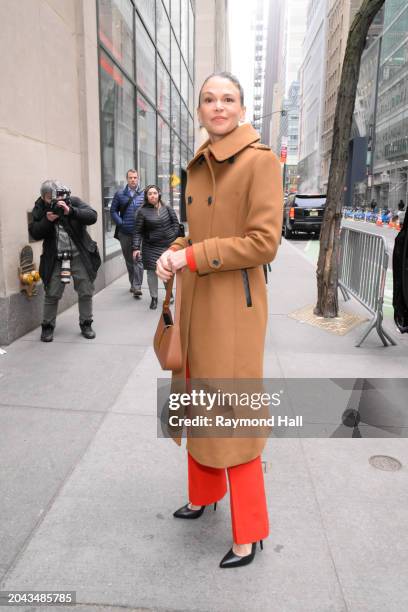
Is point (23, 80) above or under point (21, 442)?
above

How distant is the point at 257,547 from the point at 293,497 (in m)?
0.50

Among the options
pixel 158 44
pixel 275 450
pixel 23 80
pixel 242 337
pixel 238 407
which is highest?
pixel 158 44

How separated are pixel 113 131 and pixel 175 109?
481 inches

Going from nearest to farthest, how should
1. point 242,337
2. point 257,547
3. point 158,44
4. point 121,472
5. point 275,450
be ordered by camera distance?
point 242,337
point 257,547
point 121,472
point 275,450
point 158,44

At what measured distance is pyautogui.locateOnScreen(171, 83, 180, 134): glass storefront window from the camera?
2045 cm

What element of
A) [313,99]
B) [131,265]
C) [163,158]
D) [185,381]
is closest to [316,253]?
[163,158]

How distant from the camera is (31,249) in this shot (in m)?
6.11

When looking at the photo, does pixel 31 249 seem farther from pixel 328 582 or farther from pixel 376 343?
pixel 328 582

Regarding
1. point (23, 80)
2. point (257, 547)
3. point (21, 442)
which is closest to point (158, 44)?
point (23, 80)

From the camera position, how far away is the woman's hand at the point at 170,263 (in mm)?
2090

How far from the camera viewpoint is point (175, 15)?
66.7ft

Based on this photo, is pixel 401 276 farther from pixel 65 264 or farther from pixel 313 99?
pixel 313 99

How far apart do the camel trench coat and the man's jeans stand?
19.8ft

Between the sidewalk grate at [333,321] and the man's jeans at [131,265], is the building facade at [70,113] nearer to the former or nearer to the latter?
the man's jeans at [131,265]
